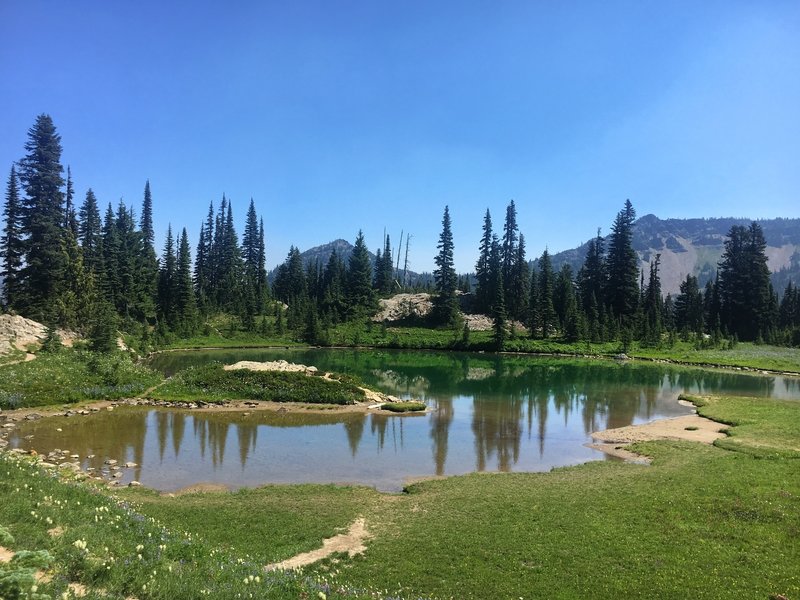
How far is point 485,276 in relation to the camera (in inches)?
4318

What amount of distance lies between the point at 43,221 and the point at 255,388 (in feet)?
126

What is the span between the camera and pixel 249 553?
12.6 m

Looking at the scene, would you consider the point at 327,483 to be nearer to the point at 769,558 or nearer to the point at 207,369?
the point at 769,558

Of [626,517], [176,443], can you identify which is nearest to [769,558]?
[626,517]

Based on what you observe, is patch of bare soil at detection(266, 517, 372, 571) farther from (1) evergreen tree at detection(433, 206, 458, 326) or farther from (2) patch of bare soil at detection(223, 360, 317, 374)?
(1) evergreen tree at detection(433, 206, 458, 326)

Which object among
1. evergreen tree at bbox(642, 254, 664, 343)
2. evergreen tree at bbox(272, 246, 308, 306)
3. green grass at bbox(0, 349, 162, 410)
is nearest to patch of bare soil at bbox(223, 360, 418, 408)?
green grass at bbox(0, 349, 162, 410)

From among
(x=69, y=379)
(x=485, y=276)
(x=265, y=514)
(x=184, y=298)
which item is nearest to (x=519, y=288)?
(x=485, y=276)

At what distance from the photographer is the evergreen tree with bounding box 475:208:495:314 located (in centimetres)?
10762

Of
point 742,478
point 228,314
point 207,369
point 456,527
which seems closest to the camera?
point 456,527

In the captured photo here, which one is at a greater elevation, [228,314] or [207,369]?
[228,314]

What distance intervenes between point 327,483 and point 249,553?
29.6 ft

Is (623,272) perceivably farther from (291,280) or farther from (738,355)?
(291,280)

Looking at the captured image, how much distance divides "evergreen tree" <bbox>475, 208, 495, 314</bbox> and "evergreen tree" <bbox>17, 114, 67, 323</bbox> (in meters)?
76.4

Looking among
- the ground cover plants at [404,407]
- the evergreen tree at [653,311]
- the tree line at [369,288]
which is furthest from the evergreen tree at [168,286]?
the evergreen tree at [653,311]
